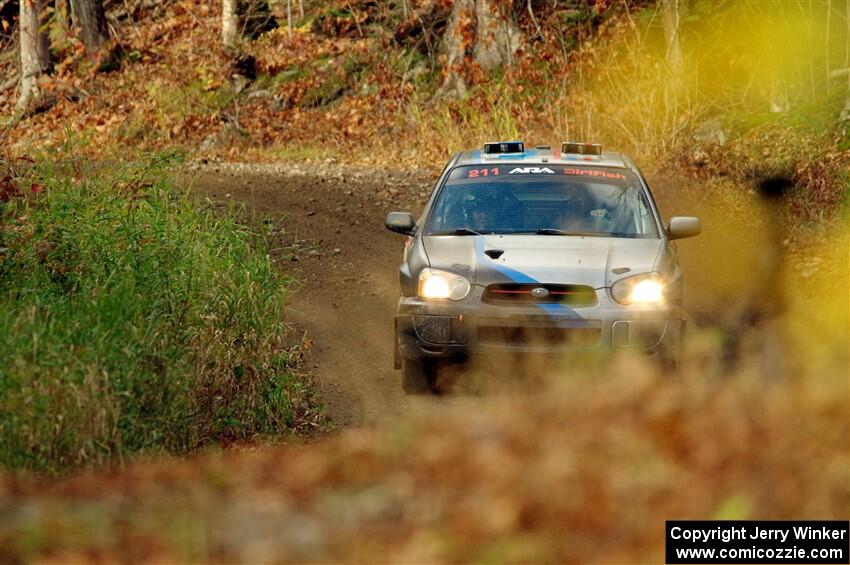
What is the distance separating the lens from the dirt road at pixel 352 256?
9.99 metres

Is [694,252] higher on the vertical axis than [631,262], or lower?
lower

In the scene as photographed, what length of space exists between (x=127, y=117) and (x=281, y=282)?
763 inches

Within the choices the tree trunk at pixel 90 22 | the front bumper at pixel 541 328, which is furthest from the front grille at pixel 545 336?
the tree trunk at pixel 90 22

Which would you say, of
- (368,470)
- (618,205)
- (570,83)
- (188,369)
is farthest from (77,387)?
(570,83)

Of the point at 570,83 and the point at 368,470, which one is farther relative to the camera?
the point at 570,83

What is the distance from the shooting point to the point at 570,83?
79.3 feet

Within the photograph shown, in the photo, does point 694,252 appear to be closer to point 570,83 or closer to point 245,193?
point 245,193

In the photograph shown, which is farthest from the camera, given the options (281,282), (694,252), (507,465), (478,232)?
(694,252)

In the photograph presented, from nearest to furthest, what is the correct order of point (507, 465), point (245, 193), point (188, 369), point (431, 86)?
point (507, 465) < point (188, 369) < point (245, 193) < point (431, 86)

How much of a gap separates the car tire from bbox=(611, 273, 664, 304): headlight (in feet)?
4.52

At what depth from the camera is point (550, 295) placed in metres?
8.41

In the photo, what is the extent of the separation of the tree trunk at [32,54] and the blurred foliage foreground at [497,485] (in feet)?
80.2

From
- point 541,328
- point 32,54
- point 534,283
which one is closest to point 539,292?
point 534,283

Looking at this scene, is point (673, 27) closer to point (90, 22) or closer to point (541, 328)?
point (541, 328)
